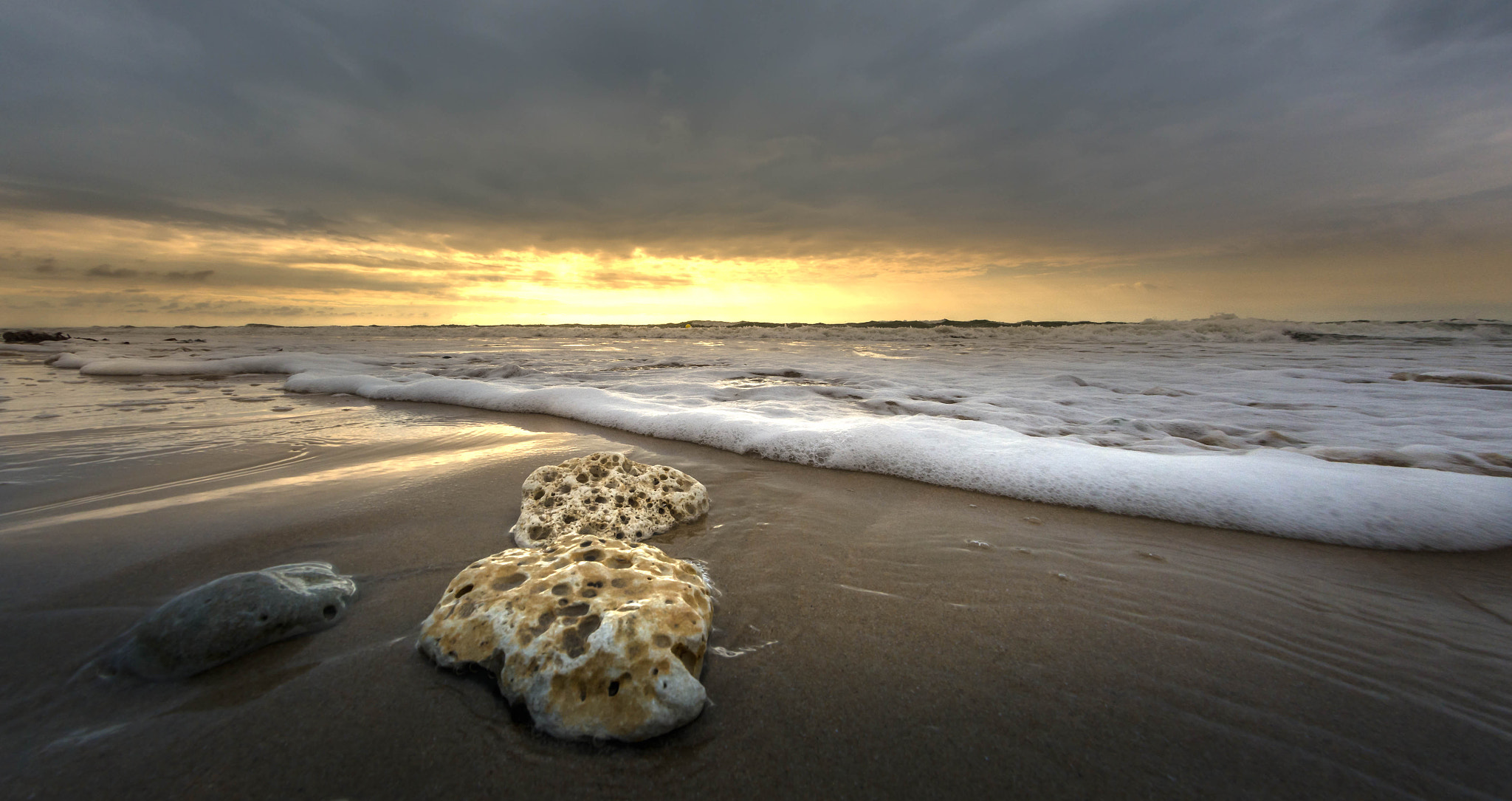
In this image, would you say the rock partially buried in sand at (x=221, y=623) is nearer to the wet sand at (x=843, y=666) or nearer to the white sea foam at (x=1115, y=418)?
the wet sand at (x=843, y=666)

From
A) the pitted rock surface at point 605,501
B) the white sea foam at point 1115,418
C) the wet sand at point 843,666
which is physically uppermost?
the white sea foam at point 1115,418

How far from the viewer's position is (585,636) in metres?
1.29

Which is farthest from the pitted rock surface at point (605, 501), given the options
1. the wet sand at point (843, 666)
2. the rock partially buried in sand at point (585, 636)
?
the rock partially buried in sand at point (585, 636)

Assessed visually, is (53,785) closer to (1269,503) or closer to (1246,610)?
(1246,610)

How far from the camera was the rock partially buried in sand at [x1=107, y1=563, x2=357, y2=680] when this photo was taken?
136cm

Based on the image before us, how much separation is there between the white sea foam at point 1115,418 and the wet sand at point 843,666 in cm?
25

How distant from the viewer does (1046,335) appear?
61.0ft

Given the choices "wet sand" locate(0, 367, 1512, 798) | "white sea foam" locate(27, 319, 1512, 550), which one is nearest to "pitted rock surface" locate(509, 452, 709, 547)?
"wet sand" locate(0, 367, 1512, 798)

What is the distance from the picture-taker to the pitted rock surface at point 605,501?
2.29 metres

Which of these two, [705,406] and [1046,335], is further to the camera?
[1046,335]

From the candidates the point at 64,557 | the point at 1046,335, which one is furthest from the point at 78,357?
the point at 1046,335

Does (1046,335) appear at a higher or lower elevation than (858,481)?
higher

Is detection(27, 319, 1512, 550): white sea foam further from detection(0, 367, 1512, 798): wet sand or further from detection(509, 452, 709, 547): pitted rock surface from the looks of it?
detection(509, 452, 709, 547): pitted rock surface

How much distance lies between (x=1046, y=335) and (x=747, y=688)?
2027cm
